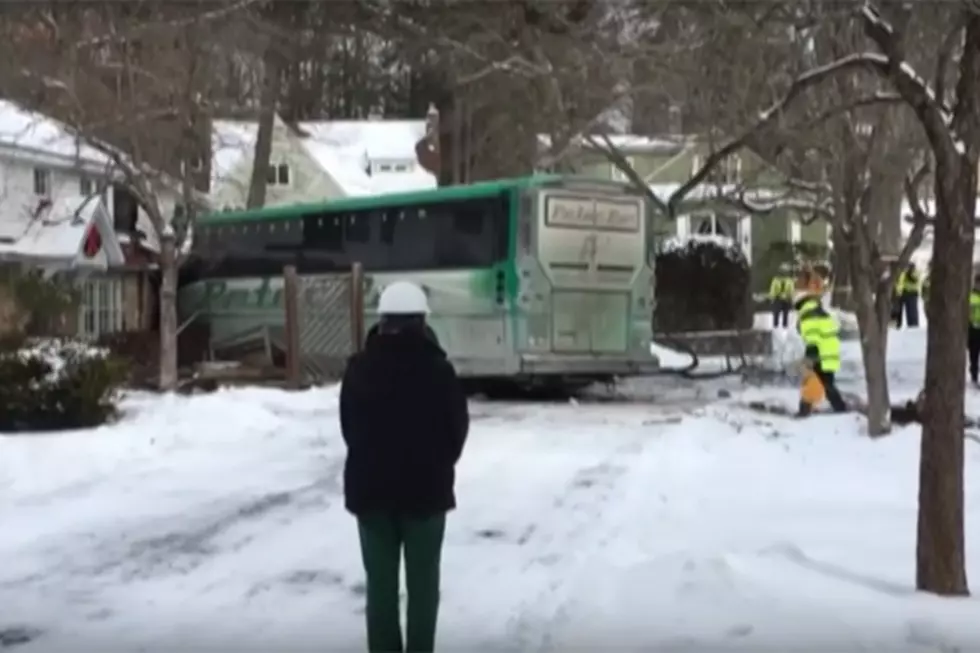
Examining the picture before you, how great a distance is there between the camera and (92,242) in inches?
1351

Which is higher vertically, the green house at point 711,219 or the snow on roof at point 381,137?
the snow on roof at point 381,137

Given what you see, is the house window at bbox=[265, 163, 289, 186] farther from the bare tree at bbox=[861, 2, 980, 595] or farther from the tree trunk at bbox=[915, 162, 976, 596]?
the tree trunk at bbox=[915, 162, 976, 596]

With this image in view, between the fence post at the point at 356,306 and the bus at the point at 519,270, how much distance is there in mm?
755

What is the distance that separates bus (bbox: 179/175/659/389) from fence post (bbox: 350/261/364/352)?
0.75m

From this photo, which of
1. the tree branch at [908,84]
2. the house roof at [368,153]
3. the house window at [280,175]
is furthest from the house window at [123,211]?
the tree branch at [908,84]

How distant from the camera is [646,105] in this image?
25375 mm

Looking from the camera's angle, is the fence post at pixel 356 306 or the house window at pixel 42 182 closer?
the fence post at pixel 356 306

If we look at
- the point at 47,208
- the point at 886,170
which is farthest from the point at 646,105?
the point at 47,208

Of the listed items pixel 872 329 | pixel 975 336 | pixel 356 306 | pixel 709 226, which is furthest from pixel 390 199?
pixel 709 226

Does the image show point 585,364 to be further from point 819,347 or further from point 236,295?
point 236,295

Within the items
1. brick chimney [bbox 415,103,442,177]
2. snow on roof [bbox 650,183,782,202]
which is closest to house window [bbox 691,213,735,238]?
snow on roof [bbox 650,183,782,202]

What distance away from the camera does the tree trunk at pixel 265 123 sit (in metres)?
27.3

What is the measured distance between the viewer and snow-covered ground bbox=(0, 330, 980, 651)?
7.90 m

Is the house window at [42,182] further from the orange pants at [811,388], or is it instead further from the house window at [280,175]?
the orange pants at [811,388]
